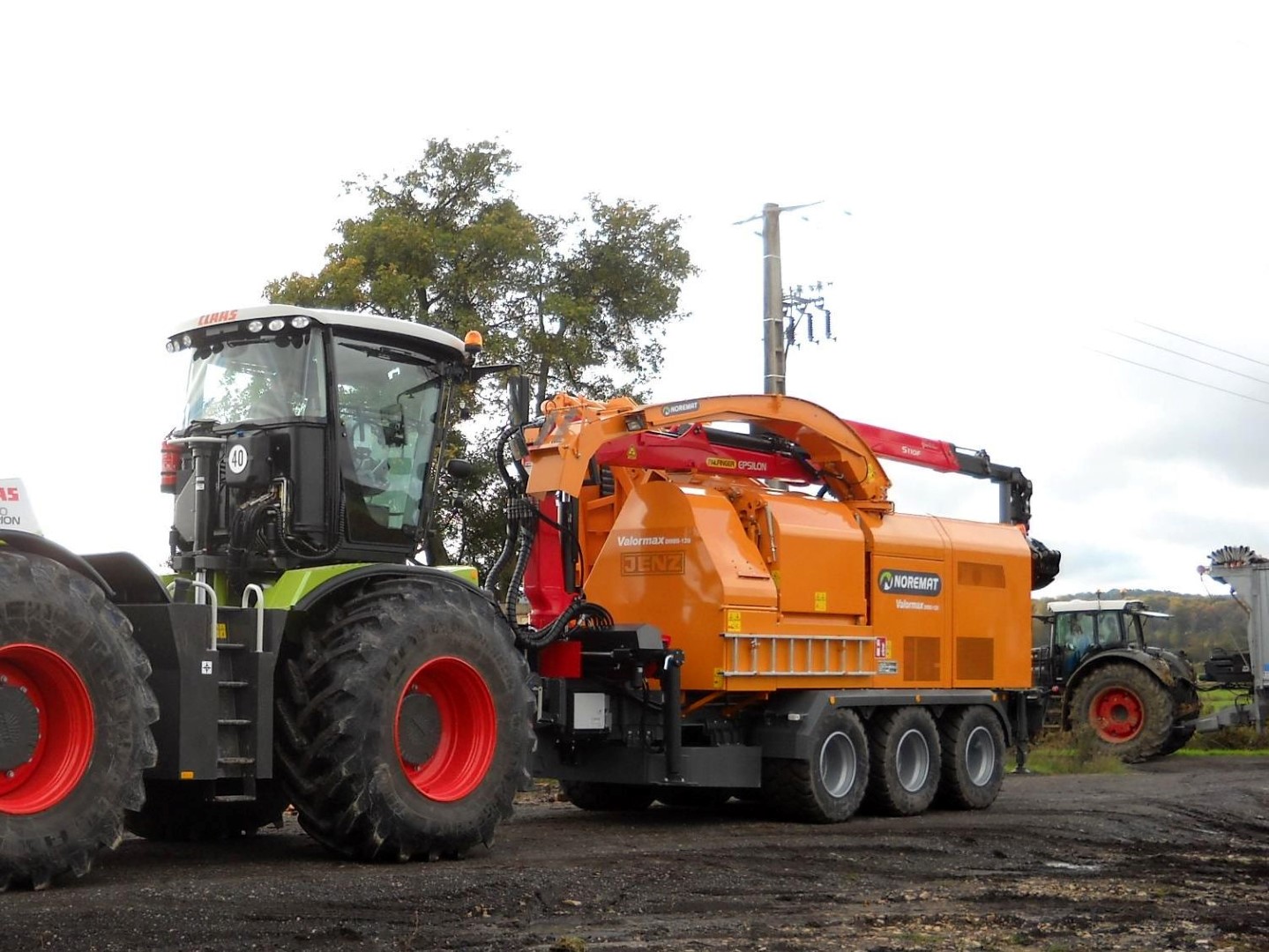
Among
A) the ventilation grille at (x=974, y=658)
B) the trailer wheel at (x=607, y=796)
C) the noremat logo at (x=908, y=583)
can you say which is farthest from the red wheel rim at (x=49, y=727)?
the ventilation grille at (x=974, y=658)

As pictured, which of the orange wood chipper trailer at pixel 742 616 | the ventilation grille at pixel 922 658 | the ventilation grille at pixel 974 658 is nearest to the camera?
the orange wood chipper trailer at pixel 742 616

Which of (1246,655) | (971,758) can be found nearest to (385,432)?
(971,758)

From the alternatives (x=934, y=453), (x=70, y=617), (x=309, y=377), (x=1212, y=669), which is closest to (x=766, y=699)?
(x=934, y=453)

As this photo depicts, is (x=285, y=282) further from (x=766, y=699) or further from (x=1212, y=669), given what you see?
(x=1212, y=669)

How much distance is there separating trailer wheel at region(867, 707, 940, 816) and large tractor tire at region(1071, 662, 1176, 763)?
9.04 meters

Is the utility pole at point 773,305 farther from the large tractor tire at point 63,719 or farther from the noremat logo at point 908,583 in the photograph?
the large tractor tire at point 63,719

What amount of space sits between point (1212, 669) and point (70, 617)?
2063cm

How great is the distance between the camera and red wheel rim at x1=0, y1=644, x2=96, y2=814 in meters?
8.11

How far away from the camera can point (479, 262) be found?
23.1 m

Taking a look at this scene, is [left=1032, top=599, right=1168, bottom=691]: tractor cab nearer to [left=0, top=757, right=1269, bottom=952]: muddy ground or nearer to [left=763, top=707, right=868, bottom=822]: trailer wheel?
[left=763, top=707, right=868, bottom=822]: trailer wheel

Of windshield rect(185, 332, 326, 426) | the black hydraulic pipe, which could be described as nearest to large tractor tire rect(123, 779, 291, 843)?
windshield rect(185, 332, 326, 426)

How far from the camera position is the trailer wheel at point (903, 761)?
14.5 m

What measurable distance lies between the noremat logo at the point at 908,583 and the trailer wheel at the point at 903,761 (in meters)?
1.09

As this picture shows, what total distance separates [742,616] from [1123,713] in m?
12.9
